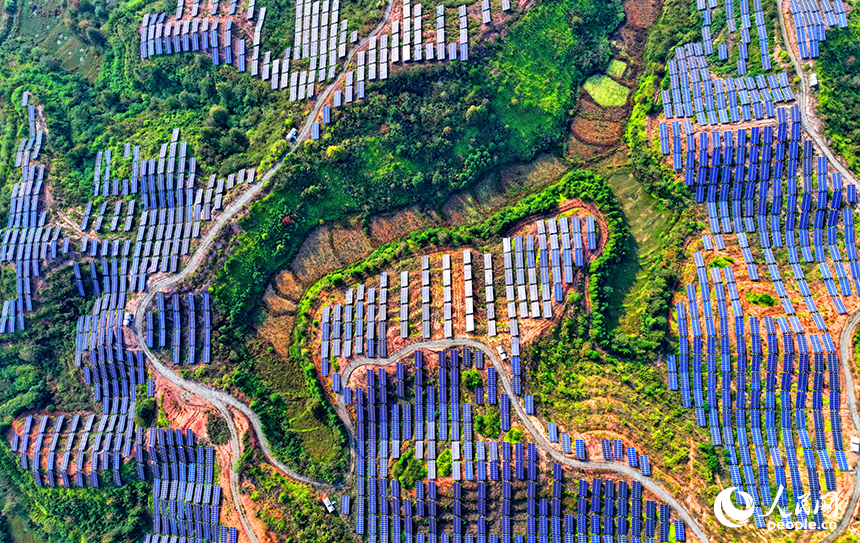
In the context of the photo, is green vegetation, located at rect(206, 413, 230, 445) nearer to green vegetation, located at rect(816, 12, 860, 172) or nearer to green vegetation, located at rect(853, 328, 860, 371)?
green vegetation, located at rect(853, 328, 860, 371)

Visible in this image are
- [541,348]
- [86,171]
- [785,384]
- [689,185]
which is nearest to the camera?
[785,384]

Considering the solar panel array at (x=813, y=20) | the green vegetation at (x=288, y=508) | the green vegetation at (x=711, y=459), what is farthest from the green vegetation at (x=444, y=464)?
the solar panel array at (x=813, y=20)

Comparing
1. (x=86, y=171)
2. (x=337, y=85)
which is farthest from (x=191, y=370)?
(x=337, y=85)

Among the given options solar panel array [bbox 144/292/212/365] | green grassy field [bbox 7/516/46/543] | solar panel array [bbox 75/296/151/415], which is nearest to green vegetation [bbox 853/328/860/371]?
solar panel array [bbox 144/292/212/365]

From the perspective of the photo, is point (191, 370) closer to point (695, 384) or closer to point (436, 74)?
point (436, 74)

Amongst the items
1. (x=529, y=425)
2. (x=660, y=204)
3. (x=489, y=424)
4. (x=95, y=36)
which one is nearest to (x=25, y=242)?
(x=95, y=36)

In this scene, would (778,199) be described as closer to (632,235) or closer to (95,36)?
(632,235)
